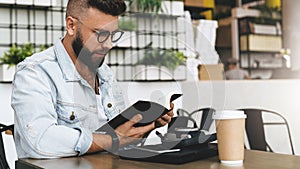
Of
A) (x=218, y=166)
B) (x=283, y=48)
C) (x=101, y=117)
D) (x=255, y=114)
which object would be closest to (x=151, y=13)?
(x=255, y=114)

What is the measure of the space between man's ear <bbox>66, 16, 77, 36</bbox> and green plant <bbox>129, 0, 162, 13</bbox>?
2101 mm

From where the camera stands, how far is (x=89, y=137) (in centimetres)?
137

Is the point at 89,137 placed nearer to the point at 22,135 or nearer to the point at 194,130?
the point at 22,135

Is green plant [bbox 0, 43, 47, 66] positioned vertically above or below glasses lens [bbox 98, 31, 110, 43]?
above

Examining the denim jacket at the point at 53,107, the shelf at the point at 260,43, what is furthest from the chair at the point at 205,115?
the shelf at the point at 260,43

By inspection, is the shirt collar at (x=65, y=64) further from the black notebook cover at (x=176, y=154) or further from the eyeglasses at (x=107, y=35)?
the black notebook cover at (x=176, y=154)

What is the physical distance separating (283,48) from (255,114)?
163 inches

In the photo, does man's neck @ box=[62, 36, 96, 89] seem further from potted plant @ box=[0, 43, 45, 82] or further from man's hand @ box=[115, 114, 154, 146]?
potted plant @ box=[0, 43, 45, 82]

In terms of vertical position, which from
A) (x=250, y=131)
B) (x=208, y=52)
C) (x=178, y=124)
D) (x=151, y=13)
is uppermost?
(x=151, y=13)

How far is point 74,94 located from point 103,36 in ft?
0.76

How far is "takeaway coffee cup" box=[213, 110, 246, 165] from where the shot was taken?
1.17 m

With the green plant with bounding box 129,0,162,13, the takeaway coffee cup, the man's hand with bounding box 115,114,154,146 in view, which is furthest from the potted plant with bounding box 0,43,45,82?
the takeaway coffee cup

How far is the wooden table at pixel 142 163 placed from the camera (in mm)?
1180

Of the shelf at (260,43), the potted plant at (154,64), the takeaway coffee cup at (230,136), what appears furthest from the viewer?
the shelf at (260,43)
